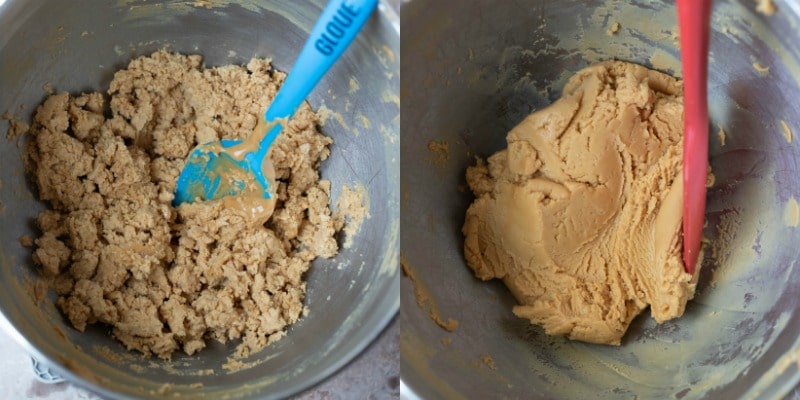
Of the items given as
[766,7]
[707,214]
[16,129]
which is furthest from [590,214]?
[16,129]

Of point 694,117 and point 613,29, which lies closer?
point 694,117

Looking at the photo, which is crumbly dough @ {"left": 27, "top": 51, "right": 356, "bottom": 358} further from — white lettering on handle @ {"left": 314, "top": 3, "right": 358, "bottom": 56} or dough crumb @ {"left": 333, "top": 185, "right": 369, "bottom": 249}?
white lettering on handle @ {"left": 314, "top": 3, "right": 358, "bottom": 56}

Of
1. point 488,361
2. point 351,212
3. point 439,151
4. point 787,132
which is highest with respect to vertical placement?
point 787,132

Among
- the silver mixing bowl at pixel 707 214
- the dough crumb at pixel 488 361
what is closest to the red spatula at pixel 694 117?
the silver mixing bowl at pixel 707 214

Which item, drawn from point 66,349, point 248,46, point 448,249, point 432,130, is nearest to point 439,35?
point 432,130

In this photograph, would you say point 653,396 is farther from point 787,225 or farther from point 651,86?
point 651,86

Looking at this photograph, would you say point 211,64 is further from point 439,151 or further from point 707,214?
point 707,214
